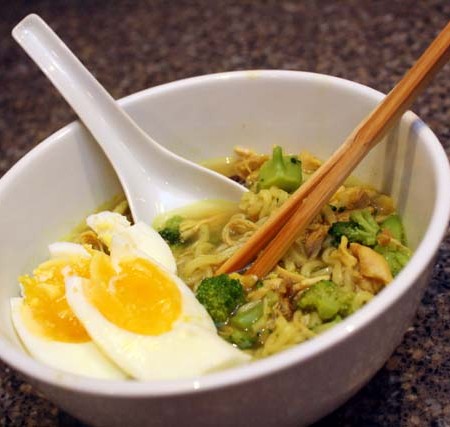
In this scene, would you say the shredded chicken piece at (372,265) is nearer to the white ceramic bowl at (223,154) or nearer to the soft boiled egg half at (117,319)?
the white ceramic bowl at (223,154)

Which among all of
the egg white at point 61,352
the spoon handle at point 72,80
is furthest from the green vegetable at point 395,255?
the spoon handle at point 72,80

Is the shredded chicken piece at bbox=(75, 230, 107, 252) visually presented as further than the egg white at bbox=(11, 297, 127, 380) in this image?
Yes

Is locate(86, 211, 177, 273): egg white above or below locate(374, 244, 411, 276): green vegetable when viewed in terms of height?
below

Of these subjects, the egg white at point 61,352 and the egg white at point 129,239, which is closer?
the egg white at point 61,352

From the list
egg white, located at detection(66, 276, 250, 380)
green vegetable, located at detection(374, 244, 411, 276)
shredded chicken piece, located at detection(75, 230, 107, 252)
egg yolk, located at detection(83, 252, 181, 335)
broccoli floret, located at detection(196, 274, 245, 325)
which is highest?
green vegetable, located at detection(374, 244, 411, 276)

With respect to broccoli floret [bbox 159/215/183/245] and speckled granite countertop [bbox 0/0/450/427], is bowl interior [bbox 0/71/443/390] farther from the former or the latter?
speckled granite countertop [bbox 0/0/450/427]

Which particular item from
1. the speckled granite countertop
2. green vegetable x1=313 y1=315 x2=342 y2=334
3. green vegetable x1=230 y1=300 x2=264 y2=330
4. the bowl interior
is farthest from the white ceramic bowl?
the speckled granite countertop

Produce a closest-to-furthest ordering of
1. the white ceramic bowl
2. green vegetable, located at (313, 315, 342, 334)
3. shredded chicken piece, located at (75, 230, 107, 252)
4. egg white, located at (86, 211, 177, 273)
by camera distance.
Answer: the white ceramic bowl
green vegetable, located at (313, 315, 342, 334)
egg white, located at (86, 211, 177, 273)
shredded chicken piece, located at (75, 230, 107, 252)

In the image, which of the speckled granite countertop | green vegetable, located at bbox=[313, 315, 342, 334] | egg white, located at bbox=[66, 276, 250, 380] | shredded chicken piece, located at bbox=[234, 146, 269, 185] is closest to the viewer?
egg white, located at bbox=[66, 276, 250, 380]
